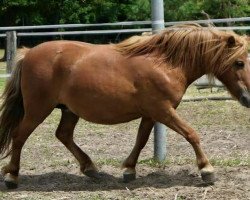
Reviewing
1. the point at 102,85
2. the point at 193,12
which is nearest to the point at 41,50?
the point at 102,85

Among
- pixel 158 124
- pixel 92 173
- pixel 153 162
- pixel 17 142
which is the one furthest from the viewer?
pixel 158 124

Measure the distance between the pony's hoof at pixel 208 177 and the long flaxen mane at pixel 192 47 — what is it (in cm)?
98

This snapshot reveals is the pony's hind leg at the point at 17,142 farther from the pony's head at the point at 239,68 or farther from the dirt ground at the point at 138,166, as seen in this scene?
the pony's head at the point at 239,68

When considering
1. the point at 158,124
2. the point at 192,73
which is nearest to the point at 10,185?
the point at 158,124

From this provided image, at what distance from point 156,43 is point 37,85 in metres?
1.27

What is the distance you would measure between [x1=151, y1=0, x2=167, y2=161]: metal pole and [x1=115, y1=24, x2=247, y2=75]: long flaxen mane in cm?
76

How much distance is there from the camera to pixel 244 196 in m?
4.83

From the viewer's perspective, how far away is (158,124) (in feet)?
20.9

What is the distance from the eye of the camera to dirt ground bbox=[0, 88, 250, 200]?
506cm

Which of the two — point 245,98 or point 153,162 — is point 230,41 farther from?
point 153,162

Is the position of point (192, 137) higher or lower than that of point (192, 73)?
lower

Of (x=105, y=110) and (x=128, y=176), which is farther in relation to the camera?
(x=128, y=176)

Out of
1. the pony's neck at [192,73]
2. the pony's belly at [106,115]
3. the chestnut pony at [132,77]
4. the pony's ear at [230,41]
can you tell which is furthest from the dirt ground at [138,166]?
the pony's ear at [230,41]

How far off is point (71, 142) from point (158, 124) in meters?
1.11
